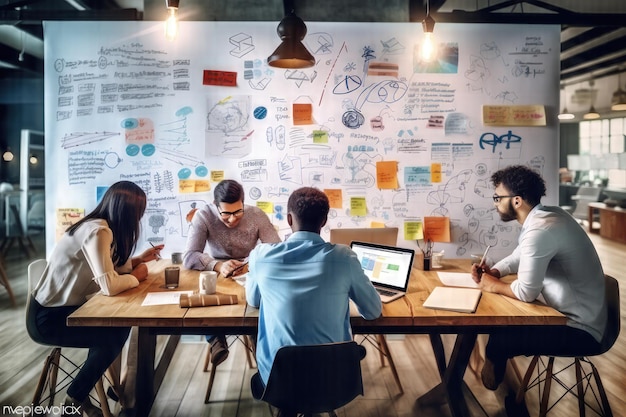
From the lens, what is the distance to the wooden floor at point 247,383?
2.84 meters

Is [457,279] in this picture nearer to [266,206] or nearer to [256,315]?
[256,315]

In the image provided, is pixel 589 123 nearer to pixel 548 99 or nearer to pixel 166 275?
pixel 548 99

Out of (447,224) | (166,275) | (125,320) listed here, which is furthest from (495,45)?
(125,320)

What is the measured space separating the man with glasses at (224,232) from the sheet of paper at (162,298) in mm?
417

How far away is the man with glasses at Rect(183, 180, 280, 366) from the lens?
2973mm

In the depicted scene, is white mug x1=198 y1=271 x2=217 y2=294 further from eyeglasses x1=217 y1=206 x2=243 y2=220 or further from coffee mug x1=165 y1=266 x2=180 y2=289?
eyeglasses x1=217 y1=206 x2=243 y2=220

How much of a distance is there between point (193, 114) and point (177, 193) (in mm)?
617

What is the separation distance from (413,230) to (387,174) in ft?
1.59

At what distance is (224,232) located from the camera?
3260mm

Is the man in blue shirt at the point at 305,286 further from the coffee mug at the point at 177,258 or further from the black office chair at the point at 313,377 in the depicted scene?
the coffee mug at the point at 177,258

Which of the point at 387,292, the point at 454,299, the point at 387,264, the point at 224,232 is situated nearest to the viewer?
the point at 454,299

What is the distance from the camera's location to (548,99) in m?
3.84

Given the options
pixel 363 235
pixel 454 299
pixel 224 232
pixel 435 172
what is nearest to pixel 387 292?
pixel 454 299

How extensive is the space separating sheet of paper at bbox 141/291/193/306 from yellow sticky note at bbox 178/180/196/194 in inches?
56.9
